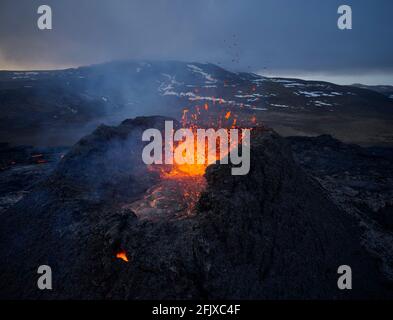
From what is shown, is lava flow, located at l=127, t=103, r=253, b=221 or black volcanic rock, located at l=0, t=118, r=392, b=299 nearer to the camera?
black volcanic rock, located at l=0, t=118, r=392, b=299

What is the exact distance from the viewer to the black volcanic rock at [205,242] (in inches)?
161

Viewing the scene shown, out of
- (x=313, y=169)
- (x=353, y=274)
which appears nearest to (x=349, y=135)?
(x=313, y=169)

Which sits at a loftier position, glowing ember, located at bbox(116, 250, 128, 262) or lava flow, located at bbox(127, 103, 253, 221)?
lava flow, located at bbox(127, 103, 253, 221)

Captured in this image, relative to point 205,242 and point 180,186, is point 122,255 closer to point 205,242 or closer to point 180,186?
point 205,242

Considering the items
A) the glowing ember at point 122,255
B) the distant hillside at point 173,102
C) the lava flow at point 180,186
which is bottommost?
the glowing ember at point 122,255

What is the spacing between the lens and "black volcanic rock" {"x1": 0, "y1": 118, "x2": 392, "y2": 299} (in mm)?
4094

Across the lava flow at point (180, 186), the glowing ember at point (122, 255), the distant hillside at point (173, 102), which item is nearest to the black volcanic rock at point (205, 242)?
the glowing ember at point (122, 255)

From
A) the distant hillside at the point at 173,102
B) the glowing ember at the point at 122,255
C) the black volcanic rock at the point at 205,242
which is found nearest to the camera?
the black volcanic rock at the point at 205,242

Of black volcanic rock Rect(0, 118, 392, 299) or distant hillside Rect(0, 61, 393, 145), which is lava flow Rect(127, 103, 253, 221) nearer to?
black volcanic rock Rect(0, 118, 392, 299)

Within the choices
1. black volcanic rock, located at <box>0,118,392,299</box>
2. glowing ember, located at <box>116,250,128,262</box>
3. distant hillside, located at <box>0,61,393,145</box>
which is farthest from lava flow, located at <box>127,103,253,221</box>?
distant hillside, located at <box>0,61,393,145</box>

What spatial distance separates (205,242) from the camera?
13.9 ft

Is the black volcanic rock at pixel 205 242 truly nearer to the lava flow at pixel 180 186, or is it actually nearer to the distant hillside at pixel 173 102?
the lava flow at pixel 180 186
